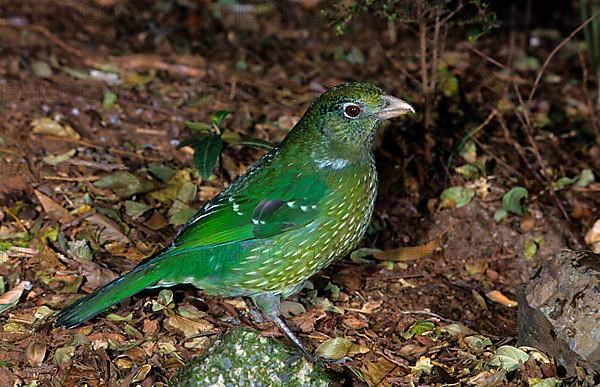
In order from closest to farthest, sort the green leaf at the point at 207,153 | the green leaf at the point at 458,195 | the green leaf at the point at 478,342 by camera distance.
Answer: the green leaf at the point at 478,342 → the green leaf at the point at 207,153 → the green leaf at the point at 458,195

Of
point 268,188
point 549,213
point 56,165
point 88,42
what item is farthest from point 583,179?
point 88,42

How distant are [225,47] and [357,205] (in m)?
3.14

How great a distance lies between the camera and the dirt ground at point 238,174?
4.40 metres

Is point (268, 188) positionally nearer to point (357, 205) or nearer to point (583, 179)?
point (357, 205)

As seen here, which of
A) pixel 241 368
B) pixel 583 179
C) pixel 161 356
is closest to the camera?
pixel 241 368

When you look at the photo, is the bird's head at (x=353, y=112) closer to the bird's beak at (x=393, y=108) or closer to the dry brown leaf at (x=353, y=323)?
the bird's beak at (x=393, y=108)

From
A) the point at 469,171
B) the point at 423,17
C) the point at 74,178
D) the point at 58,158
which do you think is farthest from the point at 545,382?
the point at 58,158

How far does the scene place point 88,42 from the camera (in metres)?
6.99

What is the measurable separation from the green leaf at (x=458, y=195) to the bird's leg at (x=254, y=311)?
4.56ft

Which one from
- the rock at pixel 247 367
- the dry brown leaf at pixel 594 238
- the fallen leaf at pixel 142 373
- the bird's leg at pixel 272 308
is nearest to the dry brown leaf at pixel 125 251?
the bird's leg at pixel 272 308

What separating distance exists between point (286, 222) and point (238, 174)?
1.51 meters

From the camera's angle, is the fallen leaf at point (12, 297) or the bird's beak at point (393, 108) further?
the fallen leaf at point (12, 297)

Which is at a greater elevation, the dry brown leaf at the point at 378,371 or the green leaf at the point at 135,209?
the green leaf at the point at 135,209

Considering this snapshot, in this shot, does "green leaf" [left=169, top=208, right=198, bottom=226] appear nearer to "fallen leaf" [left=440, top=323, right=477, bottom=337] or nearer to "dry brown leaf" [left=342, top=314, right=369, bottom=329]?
"dry brown leaf" [left=342, top=314, right=369, bottom=329]
